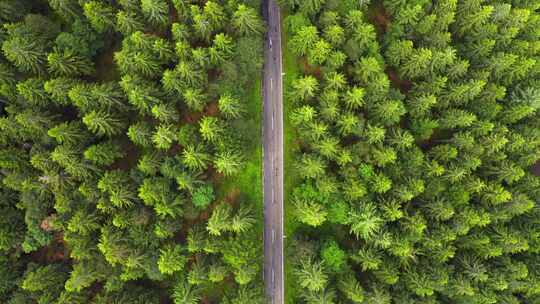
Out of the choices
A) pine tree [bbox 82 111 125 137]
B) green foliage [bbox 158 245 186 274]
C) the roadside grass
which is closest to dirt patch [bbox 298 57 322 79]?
the roadside grass

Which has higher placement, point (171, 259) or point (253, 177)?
point (253, 177)

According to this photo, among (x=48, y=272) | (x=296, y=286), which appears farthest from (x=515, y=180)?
(x=48, y=272)

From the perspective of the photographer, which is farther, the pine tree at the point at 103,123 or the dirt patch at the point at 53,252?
the dirt patch at the point at 53,252

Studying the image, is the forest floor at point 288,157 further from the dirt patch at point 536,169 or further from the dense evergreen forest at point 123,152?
the dirt patch at point 536,169

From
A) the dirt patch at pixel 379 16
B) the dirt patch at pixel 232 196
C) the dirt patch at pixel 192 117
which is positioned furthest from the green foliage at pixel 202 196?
the dirt patch at pixel 379 16

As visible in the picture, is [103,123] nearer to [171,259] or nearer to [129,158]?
[129,158]

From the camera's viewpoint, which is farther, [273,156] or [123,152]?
[273,156]

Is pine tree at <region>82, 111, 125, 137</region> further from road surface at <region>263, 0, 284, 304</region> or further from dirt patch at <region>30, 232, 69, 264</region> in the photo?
road surface at <region>263, 0, 284, 304</region>

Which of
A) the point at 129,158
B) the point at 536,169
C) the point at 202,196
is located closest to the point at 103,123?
the point at 129,158
